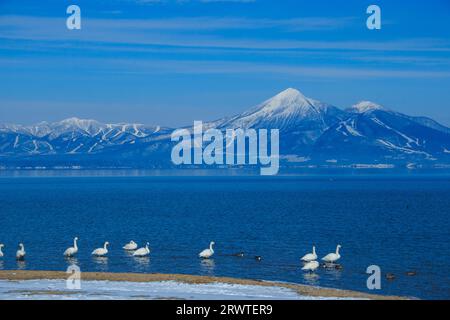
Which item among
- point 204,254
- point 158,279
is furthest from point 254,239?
point 158,279

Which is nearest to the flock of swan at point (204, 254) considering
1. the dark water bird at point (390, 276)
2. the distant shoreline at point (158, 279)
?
the dark water bird at point (390, 276)

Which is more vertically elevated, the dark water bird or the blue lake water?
the dark water bird

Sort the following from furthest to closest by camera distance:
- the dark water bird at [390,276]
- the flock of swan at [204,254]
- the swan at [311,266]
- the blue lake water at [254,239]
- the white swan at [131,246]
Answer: the white swan at [131,246], the flock of swan at [204,254], the blue lake water at [254,239], the swan at [311,266], the dark water bird at [390,276]

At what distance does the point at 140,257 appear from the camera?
50.8 meters

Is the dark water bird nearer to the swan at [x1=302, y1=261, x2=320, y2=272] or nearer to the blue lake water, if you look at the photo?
the blue lake water

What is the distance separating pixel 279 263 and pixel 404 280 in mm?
9485

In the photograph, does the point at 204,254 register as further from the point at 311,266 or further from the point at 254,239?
the point at 254,239

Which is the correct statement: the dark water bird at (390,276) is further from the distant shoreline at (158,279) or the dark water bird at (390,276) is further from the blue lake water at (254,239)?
the distant shoreline at (158,279)

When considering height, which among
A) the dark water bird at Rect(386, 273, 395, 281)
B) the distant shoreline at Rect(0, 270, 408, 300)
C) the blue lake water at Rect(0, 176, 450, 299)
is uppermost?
the distant shoreline at Rect(0, 270, 408, 300)

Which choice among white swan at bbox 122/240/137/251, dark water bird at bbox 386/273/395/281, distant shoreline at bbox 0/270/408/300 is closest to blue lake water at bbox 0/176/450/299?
dark water bird at bbox 386/273/395/281
